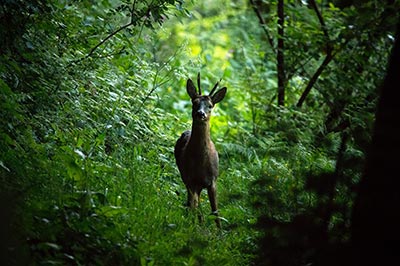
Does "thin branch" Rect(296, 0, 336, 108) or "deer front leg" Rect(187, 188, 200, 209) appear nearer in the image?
"deer front leg" Rect(187, 188, 200, 209)

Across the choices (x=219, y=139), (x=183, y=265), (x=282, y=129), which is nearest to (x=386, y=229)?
(x=183, y=265)

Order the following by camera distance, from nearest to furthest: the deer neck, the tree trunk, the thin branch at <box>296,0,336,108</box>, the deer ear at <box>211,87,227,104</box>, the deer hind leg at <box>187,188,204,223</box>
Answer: the deer hind leg at <box>187,188,204,223</box> < the deer neck < the deer ear at <box>211,87,227,104</box> < the thin branch at <box>296,0,336,108</box> < the tree trunk

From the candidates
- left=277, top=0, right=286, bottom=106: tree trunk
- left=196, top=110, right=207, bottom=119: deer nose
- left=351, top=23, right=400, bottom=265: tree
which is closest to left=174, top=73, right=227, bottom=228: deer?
left=196, top=110, right=207, bottom=119: deer nose

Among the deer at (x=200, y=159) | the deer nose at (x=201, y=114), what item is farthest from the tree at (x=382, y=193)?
the deer nose at (x=201, y=114)

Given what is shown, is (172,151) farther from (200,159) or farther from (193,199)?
(193,199)

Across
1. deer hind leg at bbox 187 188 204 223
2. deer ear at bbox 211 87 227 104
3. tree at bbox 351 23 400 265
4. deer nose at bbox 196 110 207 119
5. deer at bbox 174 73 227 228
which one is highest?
deer ear at bbox 211 87 227 104

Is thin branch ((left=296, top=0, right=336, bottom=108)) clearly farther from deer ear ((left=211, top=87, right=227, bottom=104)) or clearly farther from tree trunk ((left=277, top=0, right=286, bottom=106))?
deer ear ((left=211, top=87, right=227, bottom=104))

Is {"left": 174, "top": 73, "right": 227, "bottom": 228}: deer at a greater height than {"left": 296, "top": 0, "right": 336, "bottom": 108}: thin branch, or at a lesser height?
lesser

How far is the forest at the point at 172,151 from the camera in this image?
3996 mm

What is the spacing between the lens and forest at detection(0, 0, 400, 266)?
4.00 meters

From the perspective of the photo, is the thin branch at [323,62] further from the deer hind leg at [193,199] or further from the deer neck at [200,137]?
the deer hind leg at [193,199]

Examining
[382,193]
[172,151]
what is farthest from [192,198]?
[382,193]

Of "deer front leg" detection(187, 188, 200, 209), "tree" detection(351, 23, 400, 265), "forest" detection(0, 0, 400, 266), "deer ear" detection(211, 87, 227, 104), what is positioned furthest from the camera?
"deer ear" detection(211, 87, 227, 104)

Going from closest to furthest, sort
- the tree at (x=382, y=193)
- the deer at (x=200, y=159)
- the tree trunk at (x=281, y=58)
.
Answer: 1. the tree at (x=382, y=193)
2. the deer at (x=200, y=159)
3. the tree trunk at (x=281, y=58)
